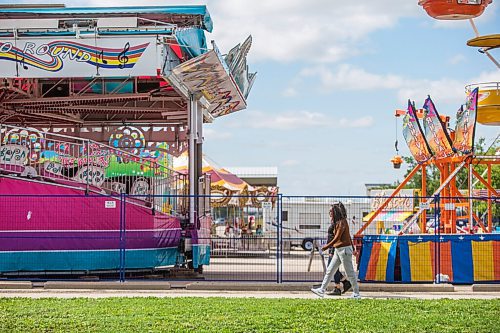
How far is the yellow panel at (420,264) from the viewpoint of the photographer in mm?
20797

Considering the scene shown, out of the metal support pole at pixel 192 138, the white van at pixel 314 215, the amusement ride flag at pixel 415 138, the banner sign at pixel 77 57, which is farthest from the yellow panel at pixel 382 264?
the banner sign at pixel 77 57

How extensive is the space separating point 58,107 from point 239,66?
5.89 meters

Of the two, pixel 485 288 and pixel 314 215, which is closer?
pixel 485 288

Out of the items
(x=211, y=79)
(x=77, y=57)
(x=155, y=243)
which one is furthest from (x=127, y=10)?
(x=155, y=243)

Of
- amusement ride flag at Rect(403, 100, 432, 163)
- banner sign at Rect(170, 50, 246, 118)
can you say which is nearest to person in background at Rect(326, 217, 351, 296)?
banner sign at Rect(170, 50, 246, 118)

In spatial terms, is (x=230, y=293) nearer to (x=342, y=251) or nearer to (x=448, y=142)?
(x=342, y=251)

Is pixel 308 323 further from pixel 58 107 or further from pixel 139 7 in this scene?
pixel 58 107

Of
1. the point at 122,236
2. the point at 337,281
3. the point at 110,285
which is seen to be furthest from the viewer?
the point at 122,236

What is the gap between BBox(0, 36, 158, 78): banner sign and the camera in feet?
72.3

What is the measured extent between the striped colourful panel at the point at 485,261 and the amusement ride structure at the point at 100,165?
695 cm

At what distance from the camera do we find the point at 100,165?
22609mm

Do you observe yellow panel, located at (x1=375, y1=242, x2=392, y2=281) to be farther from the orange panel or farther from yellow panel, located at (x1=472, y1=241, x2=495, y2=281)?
the orange panel

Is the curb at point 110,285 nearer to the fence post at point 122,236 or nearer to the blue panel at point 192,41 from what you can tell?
the fence post at point 122,236

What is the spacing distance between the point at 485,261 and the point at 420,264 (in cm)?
149
